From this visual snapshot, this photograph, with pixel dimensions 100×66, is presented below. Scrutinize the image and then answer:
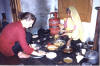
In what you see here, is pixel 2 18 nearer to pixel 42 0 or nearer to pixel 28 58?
pixel 42 0

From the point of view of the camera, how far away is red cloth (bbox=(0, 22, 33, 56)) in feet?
6.42

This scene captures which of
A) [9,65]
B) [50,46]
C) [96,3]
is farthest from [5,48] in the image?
[96,3]

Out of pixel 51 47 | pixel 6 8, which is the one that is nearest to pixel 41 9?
pixel 6 8

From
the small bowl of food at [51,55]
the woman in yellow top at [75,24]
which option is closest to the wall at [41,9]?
the woman in yellow top at [75,24]

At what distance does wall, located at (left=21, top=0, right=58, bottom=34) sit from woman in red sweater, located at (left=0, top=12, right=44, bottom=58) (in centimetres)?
154

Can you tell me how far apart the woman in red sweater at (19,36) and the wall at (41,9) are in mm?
1543

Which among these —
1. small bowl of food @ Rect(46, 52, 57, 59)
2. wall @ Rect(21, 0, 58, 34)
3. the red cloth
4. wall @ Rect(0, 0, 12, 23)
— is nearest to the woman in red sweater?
the red cloth

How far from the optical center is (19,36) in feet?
6.43

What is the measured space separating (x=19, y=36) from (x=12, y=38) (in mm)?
154

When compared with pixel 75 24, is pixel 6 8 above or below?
above

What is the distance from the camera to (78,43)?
2.54m

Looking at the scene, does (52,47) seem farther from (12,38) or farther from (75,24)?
(12,38)

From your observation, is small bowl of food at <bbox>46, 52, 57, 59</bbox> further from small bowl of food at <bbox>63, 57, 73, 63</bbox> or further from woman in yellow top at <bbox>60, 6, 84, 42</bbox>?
woman in yellow top at <bbox>60, 6, 84, 42</bbox>

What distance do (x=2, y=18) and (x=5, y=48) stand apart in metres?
2.68
